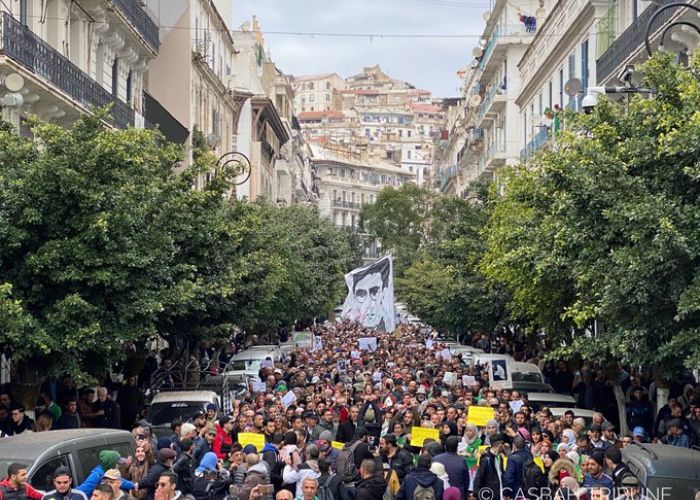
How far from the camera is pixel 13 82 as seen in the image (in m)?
24.3

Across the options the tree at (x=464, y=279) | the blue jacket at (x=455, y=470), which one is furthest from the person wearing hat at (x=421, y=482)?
the tree at (x=464, y=279)

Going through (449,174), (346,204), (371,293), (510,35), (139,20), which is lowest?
(371,293)

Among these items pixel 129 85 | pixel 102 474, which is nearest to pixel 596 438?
pixel 102 474

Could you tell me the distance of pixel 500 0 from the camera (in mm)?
66000

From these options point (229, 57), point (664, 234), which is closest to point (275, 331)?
point (229, 57)

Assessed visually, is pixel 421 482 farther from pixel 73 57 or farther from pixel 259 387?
pixel 73 57

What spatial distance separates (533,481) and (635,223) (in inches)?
174

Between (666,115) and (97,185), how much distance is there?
812 centimetres

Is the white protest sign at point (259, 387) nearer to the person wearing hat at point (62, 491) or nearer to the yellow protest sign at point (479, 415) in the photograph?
the yellow protest sign at point (479, 415)

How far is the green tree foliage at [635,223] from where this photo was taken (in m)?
17.6

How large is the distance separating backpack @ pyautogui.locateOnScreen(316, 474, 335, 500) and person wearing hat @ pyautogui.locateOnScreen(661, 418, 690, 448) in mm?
6449

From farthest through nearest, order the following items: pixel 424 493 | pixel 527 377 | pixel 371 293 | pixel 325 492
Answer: pixel 371 293
pixel 527 377
pixel 325 492
pixel 424 493

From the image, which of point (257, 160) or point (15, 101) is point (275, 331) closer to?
point (257, 160)

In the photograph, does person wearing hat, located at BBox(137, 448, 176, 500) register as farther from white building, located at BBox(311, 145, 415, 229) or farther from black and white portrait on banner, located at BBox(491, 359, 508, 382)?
white building, located at BBox(311, 145, 415, 229)
